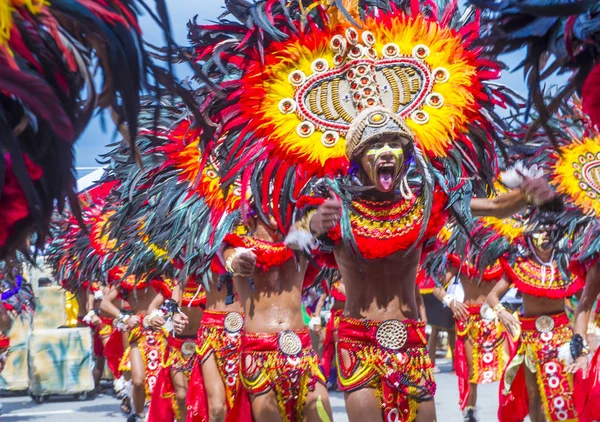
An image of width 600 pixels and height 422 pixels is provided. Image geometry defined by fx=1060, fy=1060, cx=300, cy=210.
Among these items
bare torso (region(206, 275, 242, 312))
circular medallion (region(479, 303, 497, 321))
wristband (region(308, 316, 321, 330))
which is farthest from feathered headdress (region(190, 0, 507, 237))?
wristband (region(308, 316, 321, 330))

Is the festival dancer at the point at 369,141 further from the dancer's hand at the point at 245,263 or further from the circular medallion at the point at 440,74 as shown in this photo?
the dancer's hand at the point at 245,263

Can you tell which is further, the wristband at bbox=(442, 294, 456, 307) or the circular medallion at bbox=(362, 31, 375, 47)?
the wristband at bbox=(442, 294, 456, 307)

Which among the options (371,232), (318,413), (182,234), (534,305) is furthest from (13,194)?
(534,305)

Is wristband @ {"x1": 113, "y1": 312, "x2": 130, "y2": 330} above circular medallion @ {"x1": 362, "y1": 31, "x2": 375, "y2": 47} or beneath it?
beneath

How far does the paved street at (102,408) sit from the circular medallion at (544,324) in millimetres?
2342

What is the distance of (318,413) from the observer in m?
6.35

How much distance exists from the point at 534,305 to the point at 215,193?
3.03m

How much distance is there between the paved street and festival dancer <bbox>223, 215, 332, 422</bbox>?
4667 mm

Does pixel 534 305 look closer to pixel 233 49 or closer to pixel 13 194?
pixel 233 49

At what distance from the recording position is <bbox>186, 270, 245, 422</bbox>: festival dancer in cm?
757

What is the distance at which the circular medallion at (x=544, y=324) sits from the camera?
8547 mm

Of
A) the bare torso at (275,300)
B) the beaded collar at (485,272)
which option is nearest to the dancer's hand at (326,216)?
the bare torso at (275,300)

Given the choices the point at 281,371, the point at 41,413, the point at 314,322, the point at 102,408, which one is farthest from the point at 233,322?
the point at 102,408

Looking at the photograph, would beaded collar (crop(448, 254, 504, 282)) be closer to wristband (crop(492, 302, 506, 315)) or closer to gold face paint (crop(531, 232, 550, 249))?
wristband (crop(492, 302, 506, 315))
